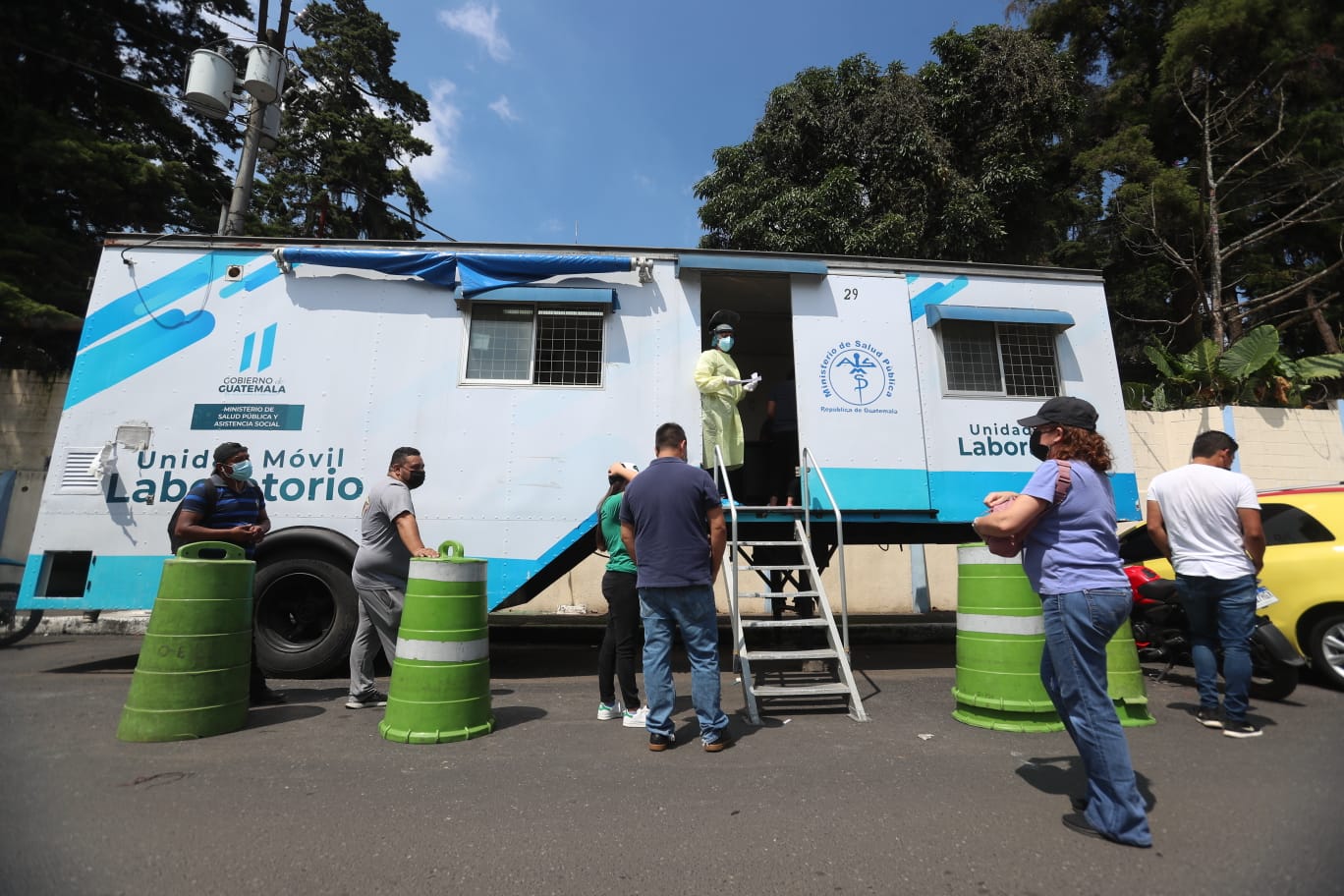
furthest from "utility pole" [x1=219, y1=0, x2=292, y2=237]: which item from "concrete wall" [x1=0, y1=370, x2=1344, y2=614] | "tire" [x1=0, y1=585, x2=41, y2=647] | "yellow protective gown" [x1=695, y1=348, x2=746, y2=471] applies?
"yellow protective gown" [x1=695, y1=348, x2=746, y2=471]

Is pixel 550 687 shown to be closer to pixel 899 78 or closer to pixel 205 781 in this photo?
pixel 205 781

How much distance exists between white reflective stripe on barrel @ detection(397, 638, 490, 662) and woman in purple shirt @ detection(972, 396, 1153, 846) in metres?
2.83

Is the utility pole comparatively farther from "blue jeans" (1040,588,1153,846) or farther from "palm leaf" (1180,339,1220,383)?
"palm leaf" (1180,339,1220,383)

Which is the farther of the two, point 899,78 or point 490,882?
point 899,78

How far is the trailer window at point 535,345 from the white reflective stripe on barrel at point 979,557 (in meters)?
3.16

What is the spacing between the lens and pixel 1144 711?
414 centimetres

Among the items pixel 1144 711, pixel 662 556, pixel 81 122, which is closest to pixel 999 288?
pixel 1144 711

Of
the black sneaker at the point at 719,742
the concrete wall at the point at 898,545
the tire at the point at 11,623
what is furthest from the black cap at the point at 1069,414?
the tire at the point at 11,623

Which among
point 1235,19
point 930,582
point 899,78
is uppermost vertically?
point 1235,19

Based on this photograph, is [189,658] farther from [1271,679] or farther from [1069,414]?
[1271,679]

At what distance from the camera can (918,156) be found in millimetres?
12648

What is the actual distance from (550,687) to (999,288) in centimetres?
529

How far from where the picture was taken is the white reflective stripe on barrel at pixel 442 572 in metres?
3.81

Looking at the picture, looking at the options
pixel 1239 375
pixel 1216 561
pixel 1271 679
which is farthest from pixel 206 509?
pixel 1239 375
